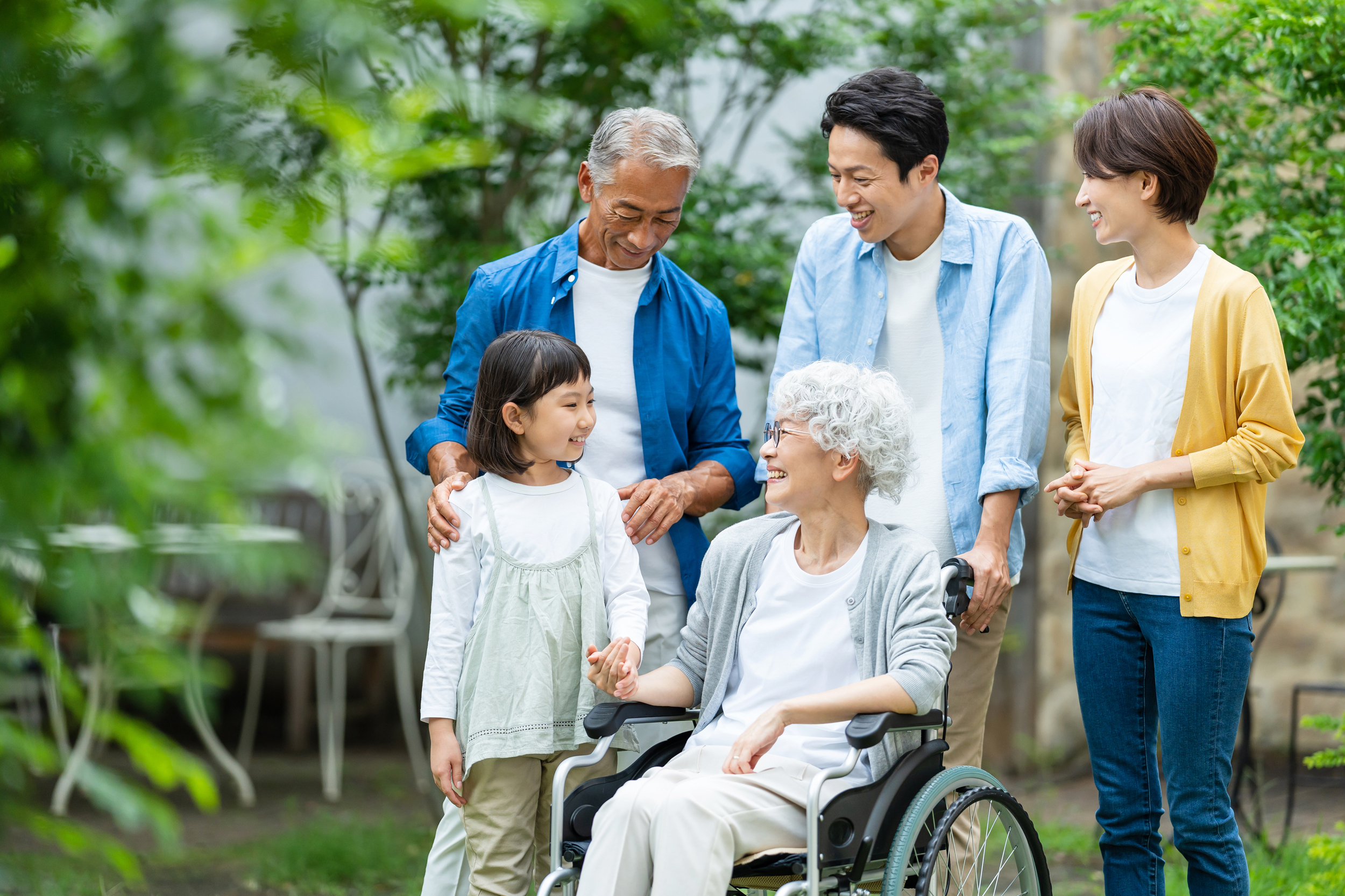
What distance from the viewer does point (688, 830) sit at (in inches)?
73.8

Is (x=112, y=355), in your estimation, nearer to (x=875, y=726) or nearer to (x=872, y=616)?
(x=875, y=726)

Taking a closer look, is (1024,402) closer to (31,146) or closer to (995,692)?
(31,146)

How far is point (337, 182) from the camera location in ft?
2.17

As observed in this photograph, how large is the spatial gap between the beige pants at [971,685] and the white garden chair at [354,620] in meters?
2.21

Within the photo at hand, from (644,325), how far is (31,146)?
1821 mm

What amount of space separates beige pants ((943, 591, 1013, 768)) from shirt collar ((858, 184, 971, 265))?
61cm

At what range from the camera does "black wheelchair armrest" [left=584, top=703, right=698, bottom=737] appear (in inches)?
81.0

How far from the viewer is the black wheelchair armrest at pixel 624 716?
206 centimetres

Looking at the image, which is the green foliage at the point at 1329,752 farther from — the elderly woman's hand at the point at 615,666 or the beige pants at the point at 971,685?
the elderly woman's hand at the point at 615,666

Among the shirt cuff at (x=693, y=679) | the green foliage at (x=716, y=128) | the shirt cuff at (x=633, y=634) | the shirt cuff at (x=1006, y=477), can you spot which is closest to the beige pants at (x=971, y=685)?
the shirt cuff at (x=1006, y=477)

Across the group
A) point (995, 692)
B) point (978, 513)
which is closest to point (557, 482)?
point (978, 513)

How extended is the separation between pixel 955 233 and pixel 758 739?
38.7 inches

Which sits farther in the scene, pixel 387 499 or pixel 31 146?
pixel 387 499

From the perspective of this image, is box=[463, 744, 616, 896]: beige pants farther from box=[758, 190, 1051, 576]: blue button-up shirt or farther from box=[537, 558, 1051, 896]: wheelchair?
box=[758, 190, 1051, 576]: blue button-up shirt
